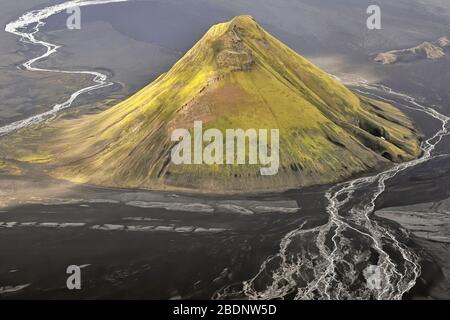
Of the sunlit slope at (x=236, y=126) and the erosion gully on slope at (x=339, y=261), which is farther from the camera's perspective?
the sunlit slope at (x=236, y=126)

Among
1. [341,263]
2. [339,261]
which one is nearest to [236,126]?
[339,261]

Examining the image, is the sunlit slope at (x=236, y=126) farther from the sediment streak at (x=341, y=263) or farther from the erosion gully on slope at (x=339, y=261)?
the sediment streak at (x=341, y=263)

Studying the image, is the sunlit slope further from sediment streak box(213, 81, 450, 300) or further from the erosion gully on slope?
sediment streak box(213, 81, 450, 300)

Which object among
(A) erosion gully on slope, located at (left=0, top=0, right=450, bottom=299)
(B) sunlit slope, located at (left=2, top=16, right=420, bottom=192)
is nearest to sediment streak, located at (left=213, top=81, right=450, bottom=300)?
(A) erosion gully on slope, located at (left=0, top=0, right=450, bottom=299)

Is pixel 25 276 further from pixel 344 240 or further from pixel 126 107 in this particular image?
pixel 126 107

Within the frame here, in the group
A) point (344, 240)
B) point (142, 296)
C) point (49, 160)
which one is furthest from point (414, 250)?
point (49, 160)

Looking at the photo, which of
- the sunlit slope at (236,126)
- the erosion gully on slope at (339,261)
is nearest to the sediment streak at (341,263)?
the erosion gully on slope at (339,261)

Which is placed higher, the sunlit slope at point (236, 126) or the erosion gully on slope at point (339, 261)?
the sunlit slope at point (236, 126)
